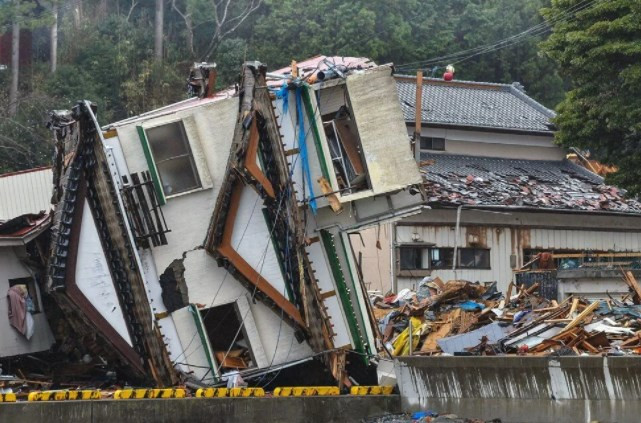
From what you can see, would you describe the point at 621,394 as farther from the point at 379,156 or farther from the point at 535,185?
the point at 535,185

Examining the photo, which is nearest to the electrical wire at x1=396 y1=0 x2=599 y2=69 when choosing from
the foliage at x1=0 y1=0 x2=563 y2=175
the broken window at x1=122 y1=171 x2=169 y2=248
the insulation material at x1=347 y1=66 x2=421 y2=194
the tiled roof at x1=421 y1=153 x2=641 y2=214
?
the foliage at x1=0 y1=0 x2=563 y2=175

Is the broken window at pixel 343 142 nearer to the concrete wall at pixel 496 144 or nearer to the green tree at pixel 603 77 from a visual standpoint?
the green tree at pixel 603 77

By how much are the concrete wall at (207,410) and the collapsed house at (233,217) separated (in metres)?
1.29

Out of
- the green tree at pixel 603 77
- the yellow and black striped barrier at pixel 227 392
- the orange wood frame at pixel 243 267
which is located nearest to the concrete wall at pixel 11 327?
the orange wood frame at pixel 243 267

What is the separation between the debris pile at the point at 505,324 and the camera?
63.7ft

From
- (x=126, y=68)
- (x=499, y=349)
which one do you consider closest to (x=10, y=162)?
(x=126, y=68)

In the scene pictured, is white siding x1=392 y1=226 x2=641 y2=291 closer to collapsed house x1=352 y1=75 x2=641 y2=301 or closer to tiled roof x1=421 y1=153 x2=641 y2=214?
collapsed house x1=352 y1=75 x2=641 y2=301

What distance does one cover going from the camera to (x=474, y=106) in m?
45.0

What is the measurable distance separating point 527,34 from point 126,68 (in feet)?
64.6

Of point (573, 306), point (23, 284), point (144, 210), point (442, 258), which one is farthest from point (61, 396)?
point (442, 258)

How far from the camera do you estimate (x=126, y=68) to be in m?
52.1

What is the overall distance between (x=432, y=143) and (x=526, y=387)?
25209mm

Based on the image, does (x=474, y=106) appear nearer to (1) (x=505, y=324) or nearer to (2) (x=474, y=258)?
(2) (x=474, y=258)

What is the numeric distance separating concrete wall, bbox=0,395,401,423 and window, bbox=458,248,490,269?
17937mm
